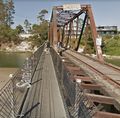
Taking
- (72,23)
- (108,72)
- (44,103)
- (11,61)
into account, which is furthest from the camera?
(11,61)

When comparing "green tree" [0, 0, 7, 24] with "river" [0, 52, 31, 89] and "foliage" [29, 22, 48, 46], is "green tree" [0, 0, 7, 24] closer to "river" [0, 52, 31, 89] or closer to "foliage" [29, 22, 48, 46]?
"foliage" [29, 22, 48, 46]

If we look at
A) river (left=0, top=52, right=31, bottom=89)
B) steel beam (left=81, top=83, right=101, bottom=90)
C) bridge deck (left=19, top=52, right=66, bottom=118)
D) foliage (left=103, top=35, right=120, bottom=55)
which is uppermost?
steel beam (left=81, top=83, right=101, bottom=90)

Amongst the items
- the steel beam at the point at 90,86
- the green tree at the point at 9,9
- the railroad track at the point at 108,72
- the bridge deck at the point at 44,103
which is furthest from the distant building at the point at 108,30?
the steel beam at the point at 90,86

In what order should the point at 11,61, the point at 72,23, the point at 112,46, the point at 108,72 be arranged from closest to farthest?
the point at 108,72 < the point at 72,23 < the point at 11,61 < the point at 112,46

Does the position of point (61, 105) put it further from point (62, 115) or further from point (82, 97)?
point (82, 97)

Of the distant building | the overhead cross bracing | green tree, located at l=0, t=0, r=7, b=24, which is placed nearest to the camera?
the overhead cross bracing

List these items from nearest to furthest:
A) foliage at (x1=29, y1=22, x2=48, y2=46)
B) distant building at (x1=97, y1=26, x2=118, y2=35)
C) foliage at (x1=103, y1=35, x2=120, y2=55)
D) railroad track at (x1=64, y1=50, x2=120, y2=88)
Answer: railroad track at (x1=64, y1=50, x2=120, y2=88), foliage at (x1=103, y1=35, x2=120, y2=55), foliage at (x1=29, y1=22, x2=48, y2=46), distant building at (x1=97, y1=26, x2=118, y2=35)

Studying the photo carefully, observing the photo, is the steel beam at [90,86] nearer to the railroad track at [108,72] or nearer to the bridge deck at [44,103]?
the railroad track at [108,72]

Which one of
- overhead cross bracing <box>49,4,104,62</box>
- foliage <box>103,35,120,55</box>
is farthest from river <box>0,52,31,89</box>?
foliage <box>103,35,120,55</box>

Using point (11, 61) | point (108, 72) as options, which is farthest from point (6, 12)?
point (108, 72)

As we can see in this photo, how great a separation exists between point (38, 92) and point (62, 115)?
10.7ft

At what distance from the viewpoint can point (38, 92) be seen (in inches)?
448

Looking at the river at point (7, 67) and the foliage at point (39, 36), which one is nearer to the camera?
the river at point (7, 67)

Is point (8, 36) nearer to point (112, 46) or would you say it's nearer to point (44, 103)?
point (112, 46)
